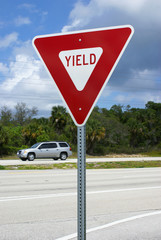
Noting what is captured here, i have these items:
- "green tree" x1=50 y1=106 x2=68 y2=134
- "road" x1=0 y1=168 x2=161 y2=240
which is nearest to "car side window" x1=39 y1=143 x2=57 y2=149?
"road" x1=0 y1=168 x2=161 y2=240

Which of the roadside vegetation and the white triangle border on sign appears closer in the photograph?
the white triangle border on sign

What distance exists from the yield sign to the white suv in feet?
83.1

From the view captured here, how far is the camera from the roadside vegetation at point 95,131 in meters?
42.5

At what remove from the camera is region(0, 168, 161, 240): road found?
5.55 metres

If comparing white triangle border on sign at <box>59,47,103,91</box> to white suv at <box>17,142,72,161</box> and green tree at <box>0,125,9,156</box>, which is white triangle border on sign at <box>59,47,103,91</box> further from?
green tree at <box>0,125,9,156</box>

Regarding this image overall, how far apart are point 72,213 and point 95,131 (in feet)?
124

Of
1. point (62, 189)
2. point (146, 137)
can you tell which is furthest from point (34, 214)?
point (146, 137)

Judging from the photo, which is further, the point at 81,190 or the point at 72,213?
the point at 72,213

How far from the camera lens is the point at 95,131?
4466 cm

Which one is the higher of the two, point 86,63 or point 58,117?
point 58,117

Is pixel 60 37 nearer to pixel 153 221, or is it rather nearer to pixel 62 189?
pixel 153 221

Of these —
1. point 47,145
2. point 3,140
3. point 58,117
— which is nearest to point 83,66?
point 47,145

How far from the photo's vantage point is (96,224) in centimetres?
616

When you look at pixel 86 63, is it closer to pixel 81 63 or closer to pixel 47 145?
pixel 81 63
